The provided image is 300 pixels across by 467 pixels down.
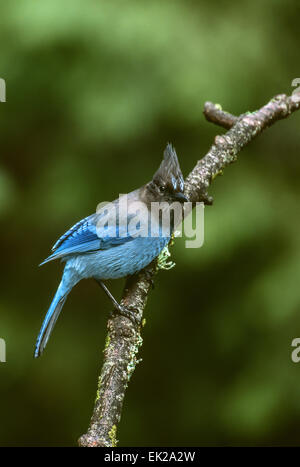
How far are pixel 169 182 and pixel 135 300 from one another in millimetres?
683

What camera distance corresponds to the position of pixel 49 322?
10.5 ft

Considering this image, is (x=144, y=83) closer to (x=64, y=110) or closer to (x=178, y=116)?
(x=178, y=116)

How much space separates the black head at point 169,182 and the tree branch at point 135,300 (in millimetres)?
138

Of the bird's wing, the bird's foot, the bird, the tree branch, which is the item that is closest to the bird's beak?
the bird

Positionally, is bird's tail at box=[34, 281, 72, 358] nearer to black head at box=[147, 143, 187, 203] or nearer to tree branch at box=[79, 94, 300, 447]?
tree branch at box=[79, 94, 300, 447]

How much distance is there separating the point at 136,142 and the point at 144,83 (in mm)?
452

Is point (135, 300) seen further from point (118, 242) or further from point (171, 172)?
point (171, 172)

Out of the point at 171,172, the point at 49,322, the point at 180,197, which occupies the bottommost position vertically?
the point at 49,322

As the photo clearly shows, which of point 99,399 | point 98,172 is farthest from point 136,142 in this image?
point 99,399

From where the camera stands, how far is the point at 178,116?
15.3 feet

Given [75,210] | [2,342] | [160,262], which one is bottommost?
[2,342]

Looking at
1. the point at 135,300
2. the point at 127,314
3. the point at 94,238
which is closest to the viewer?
the point at 127,314

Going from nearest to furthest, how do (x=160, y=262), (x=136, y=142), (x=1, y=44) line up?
(x=160, y=262)
(x=1, y=44)
(x=136, y=142)

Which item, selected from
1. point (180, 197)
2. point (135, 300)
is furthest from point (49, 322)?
point (180, 197)
